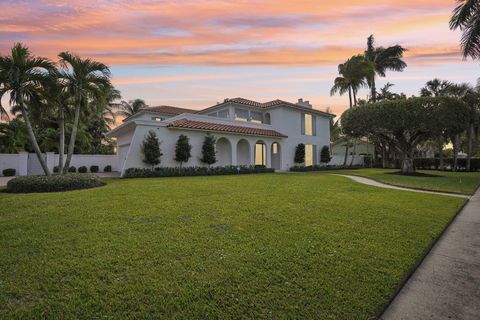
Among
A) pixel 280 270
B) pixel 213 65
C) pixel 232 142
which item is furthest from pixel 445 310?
pixel 232 142

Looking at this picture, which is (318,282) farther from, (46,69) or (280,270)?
(46,69)

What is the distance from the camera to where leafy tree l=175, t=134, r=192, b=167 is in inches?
741

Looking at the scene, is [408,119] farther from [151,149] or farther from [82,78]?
[82,78]

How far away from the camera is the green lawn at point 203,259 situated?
294 cm

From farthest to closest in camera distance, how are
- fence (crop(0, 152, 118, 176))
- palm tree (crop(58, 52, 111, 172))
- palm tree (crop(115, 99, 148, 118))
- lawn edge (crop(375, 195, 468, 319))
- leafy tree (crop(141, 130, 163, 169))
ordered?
1. palm tree (crop(115, 99, 148, 118))
2. fence (crop(0, 152, 118, 176))
3. leafy tree (crop(141, 130, 163, 169))
4. palm tree (crop(58, 52, 111, 172))
5. lawn edge (crop(375, 195, 468, 319))

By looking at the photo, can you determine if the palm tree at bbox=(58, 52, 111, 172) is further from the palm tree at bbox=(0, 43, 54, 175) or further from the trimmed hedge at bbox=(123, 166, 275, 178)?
the trimmed hedge at bbox=(123, 166, 275, 178)

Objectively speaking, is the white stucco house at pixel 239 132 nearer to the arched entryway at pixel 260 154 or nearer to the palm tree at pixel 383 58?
the arched entryway at pixel 260 154

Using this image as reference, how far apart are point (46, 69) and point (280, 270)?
43.7 feet

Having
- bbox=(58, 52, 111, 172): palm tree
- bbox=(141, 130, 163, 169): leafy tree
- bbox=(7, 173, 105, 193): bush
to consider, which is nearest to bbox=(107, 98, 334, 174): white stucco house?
bbox=(141, 130, 163, 169): leafy tree

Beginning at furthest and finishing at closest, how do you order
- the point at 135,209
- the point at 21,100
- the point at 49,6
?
the point at 21,100
the point at 49,6
the point at 135,209

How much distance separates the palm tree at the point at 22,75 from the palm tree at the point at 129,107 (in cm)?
2753

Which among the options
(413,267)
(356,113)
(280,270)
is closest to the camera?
(280,270)

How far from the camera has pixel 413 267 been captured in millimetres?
4098

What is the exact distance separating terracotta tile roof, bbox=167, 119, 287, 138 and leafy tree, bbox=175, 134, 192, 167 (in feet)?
3.14
